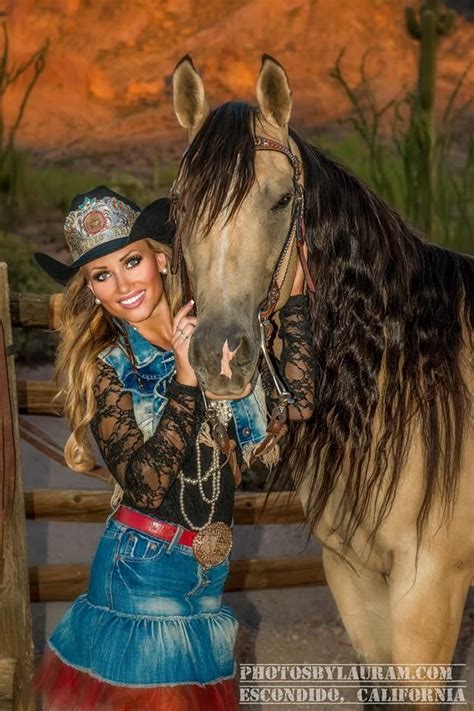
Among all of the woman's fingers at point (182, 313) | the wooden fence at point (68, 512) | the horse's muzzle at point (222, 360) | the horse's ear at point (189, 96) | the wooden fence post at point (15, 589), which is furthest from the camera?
the wooden fence at point (68, 512)

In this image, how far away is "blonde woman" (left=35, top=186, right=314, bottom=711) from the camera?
2.07 meters

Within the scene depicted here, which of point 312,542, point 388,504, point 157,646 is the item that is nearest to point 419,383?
point 388,504

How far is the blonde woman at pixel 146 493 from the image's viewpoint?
2.07 meters

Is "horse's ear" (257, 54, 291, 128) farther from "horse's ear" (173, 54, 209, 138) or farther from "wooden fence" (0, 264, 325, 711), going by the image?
"wooden fence" (0, 264, 325, 711)

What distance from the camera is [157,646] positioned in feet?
6.82

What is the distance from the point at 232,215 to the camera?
205cm

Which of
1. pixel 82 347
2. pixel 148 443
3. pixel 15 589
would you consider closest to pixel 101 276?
pixel 82 347

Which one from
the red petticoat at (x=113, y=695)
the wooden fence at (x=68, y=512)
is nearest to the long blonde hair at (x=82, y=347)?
the red petticoat at (x=113, y=695)

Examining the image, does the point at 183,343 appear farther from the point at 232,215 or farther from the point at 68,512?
the point at 68,512

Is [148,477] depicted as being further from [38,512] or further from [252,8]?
[252,8]

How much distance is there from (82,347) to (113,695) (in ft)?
2.51

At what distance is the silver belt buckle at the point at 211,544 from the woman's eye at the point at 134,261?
60 cm

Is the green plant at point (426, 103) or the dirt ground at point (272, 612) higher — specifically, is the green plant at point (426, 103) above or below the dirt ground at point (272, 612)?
above

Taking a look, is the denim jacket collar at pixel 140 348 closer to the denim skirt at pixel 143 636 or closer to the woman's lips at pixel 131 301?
the woman's lips at pixel 131 301
